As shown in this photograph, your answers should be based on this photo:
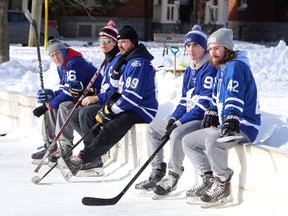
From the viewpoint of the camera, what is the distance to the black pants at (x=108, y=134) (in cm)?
785

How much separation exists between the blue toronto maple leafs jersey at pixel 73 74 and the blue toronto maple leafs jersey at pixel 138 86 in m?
1.02

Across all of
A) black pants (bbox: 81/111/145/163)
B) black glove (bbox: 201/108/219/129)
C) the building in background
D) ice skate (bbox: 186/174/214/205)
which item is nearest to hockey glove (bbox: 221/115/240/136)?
black glove (bbox: 201/108/219/129)

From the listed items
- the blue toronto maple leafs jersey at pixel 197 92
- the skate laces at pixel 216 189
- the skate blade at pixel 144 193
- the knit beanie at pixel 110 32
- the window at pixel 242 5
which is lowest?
the skate blade at pixel 144 193

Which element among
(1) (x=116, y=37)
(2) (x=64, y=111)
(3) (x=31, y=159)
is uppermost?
(1) (x=116, y=37)

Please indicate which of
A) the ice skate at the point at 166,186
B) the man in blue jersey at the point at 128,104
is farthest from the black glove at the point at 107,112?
the ice skate at the point at 166,186

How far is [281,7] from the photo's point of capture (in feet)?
124

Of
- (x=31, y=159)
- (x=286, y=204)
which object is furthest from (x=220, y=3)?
(x=286, y=204)

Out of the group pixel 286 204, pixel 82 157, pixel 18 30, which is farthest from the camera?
pixel 18 30

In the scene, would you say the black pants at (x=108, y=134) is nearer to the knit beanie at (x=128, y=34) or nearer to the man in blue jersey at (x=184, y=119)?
the man in blue jersey at (x=184, y=119)

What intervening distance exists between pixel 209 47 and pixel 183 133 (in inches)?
30.5

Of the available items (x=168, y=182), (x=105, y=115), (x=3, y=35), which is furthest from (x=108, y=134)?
(x=3, y=35)

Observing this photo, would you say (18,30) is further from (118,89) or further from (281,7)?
(118,89)

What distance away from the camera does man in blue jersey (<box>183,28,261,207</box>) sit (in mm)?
6359

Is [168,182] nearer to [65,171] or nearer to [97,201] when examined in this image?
[97,201]
